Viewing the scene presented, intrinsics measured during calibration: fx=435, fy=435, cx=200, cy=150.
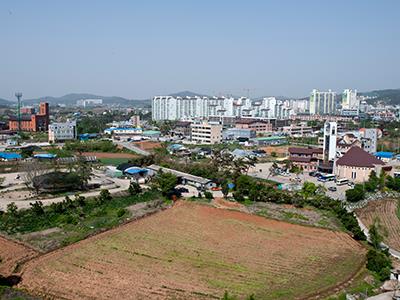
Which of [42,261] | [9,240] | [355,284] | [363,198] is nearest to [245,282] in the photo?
[355,284]

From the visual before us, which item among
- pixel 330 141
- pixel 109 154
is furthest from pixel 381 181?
pixel 109 154

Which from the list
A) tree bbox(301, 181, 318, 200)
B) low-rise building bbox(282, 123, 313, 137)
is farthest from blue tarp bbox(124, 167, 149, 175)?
low-rise building bbox(282, 123, 313, 137)

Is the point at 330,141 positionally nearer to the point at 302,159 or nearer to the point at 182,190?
the point at 302,159

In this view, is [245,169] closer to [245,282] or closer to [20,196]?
[20,196]

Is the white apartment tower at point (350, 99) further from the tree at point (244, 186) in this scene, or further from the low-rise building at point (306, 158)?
the tree at point (244, 186)

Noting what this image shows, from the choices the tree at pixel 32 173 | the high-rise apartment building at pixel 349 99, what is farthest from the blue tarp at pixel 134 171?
the high-rise apartment building at pixel 349 99

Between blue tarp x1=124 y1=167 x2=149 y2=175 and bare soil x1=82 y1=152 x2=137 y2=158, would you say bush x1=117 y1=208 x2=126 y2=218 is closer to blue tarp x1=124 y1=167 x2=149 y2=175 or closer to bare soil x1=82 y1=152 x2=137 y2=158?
blue tarp x1=124 y1=167 x2=149 y2=175
